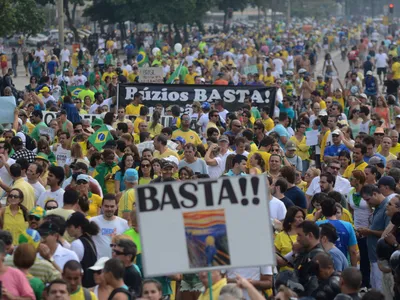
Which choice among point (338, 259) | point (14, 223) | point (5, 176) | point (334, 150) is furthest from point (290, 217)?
point (334, 150)

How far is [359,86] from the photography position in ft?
95.3

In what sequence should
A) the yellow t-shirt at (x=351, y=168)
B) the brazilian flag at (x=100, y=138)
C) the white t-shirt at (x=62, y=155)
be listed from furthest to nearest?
the brazilian flag at (x=100, y=138), the white t-shirt at (x=62, y=155), the yellow t-shirt at (x=351, y=168)

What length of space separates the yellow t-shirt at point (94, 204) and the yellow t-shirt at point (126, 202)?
285mm

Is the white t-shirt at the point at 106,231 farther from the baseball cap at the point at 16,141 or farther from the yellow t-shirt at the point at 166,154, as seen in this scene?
the baseball cap at the point at 16,141

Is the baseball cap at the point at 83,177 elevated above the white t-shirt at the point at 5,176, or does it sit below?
above

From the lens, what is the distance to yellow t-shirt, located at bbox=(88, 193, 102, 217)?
12266 mm

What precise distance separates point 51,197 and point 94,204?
0.45 m

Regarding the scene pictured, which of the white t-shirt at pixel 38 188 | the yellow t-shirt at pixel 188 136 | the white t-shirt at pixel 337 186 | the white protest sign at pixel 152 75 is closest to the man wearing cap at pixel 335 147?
the yellow t-shirt at pixel 188 136

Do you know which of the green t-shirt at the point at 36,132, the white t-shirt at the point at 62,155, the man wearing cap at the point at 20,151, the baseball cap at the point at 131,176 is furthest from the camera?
the green t-shirt at the point at 36,132

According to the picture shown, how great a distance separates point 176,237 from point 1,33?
3134 centimetres

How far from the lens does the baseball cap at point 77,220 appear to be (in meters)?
10.5

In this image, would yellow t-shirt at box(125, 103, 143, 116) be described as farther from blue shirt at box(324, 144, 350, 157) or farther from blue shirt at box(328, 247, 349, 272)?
blue shirt at box(328, 247, 349, 272)

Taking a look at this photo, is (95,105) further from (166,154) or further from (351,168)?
(351,168)

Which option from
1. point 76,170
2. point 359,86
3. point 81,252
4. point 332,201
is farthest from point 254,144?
point 359,86
